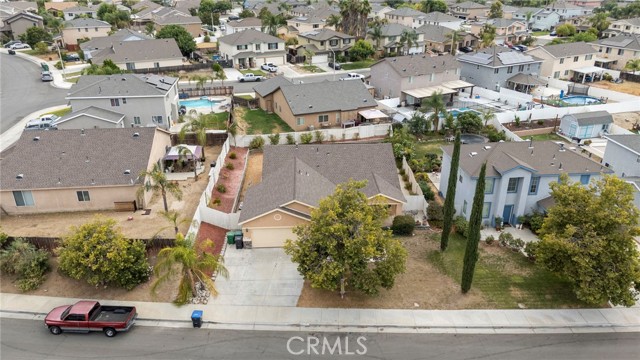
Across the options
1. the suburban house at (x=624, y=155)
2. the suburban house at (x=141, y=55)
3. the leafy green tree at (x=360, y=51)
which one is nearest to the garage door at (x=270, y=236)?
the suburban house at (x=624, y=155)

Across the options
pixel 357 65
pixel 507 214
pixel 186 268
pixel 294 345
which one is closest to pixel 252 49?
pixel 357 65

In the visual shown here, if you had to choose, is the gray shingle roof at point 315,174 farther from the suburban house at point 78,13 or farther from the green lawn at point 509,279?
the suburban house at point 78,13

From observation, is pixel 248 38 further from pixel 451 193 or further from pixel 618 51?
pixel 618 51

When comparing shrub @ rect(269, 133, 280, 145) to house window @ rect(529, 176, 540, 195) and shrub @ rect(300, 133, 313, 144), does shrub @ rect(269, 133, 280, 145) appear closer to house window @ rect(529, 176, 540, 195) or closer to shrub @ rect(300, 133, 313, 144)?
shrub @ rect(300, 133, 313, 144)

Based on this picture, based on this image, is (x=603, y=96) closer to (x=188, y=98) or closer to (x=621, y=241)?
(x=621, y=241)

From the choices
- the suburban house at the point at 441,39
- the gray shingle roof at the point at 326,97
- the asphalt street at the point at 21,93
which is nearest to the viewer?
the gray shingle roof at the point at 326,97
